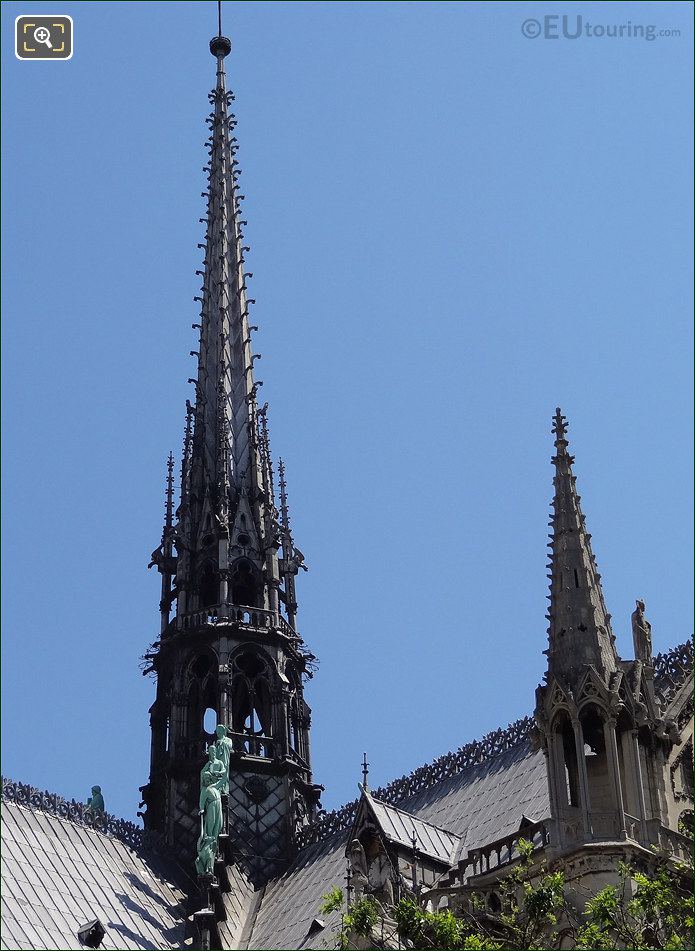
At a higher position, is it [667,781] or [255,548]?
[255,548]

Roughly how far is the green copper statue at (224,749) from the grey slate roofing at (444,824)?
2.83m

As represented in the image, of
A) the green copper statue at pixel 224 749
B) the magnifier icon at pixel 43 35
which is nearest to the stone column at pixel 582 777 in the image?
the magnifier icon at pixel 43 35

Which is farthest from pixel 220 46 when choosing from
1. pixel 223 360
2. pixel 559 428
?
pixel 559 428

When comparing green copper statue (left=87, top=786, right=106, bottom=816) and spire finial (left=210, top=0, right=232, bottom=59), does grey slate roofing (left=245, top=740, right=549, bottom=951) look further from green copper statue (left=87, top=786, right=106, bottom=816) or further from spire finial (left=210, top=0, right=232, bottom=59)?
spire finial (left=210, top=0, right=232, bottom=59)

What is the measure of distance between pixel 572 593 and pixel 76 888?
54.1 feet

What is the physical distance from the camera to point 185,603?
58.9m

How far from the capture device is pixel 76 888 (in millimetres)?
49781

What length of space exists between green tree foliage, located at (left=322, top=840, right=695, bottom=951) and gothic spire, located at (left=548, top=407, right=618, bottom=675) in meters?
3.64

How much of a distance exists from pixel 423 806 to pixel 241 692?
797 cm

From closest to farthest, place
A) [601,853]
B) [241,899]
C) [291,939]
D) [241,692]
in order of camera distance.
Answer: [601,853], [291,939], [241,899], [241,692]

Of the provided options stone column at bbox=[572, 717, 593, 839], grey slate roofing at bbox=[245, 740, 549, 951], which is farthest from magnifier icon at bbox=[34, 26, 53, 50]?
grey slate roofing at bbox=[245, 740, 549, 951]

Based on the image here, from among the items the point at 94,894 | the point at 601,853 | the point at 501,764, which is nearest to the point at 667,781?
the point at 601,853

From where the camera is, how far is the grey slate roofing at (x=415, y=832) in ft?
145

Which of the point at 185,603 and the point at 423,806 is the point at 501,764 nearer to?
the point at 423,806
